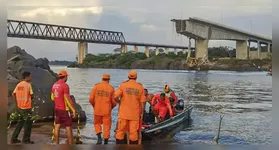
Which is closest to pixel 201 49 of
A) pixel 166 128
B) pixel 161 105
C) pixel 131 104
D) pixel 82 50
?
pixel 161 105

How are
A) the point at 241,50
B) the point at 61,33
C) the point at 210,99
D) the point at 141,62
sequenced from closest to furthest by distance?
the point at 61,33
the point at 141,62
the point at 241,50
the point at 210,99

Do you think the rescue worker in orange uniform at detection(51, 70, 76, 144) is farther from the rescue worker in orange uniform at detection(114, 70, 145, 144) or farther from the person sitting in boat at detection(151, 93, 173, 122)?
the person sitting in boat at detection(151, 93, 173, 122)

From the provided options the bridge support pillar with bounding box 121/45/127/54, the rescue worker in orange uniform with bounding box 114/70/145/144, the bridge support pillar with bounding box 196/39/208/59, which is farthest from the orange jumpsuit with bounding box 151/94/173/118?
the rescue worker in orange uniform with bounding box 114/70/145/144

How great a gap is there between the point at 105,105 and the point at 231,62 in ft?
23.6

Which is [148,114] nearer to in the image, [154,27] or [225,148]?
[154,27]

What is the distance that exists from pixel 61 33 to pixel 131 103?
3913 mm

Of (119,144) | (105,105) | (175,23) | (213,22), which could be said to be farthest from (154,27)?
(119,144)

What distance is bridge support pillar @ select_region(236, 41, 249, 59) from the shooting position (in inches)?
531

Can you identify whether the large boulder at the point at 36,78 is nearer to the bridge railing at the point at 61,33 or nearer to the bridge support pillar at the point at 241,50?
the bridge railing at the point at 61,33

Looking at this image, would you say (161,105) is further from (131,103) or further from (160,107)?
(131,103)

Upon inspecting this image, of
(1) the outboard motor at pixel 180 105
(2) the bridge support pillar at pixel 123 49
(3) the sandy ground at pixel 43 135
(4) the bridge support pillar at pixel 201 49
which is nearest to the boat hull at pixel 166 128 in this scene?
(1) the outboard motor at pixel 180 105

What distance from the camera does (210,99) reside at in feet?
58.1

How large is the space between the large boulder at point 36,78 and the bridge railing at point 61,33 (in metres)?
1.40

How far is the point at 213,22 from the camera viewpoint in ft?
37.4
